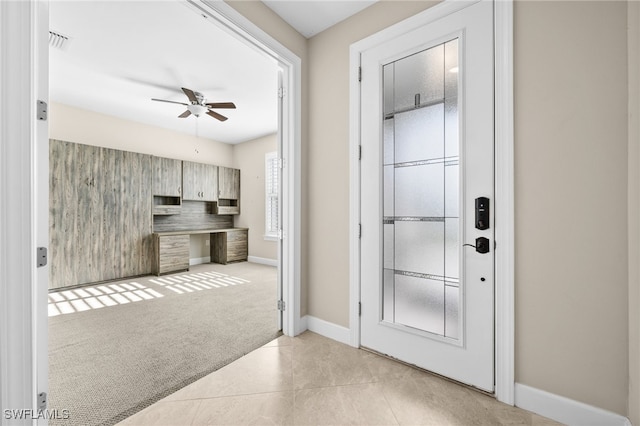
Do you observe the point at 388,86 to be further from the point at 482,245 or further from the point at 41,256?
the point at 41,256

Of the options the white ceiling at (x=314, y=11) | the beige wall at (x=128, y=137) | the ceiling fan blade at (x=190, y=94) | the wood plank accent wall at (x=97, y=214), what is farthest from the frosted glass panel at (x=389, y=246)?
the beige wall at (x=128, y=137)

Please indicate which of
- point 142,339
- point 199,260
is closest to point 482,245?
point 142,339

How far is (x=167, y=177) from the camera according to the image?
511 cm

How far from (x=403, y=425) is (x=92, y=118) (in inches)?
234

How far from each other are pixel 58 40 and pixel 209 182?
3.40m

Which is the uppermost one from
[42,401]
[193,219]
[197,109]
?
[197,109]

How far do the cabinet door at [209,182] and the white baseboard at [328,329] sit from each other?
427 cm

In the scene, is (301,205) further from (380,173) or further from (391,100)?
(391,100)

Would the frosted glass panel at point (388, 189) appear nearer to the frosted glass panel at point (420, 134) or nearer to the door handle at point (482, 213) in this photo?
the frosted glass panel at point (420, 134)

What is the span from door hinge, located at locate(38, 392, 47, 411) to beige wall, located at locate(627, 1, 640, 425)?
2526 mm

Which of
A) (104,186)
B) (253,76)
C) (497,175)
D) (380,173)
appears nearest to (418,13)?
(380,173)

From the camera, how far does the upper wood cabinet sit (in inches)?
213

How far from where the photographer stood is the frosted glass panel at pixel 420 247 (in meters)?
1.81

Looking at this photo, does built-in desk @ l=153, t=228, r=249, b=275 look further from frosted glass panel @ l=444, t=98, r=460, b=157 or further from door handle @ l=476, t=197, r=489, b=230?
door handle @ l=476, t=197, r=489, b=230
